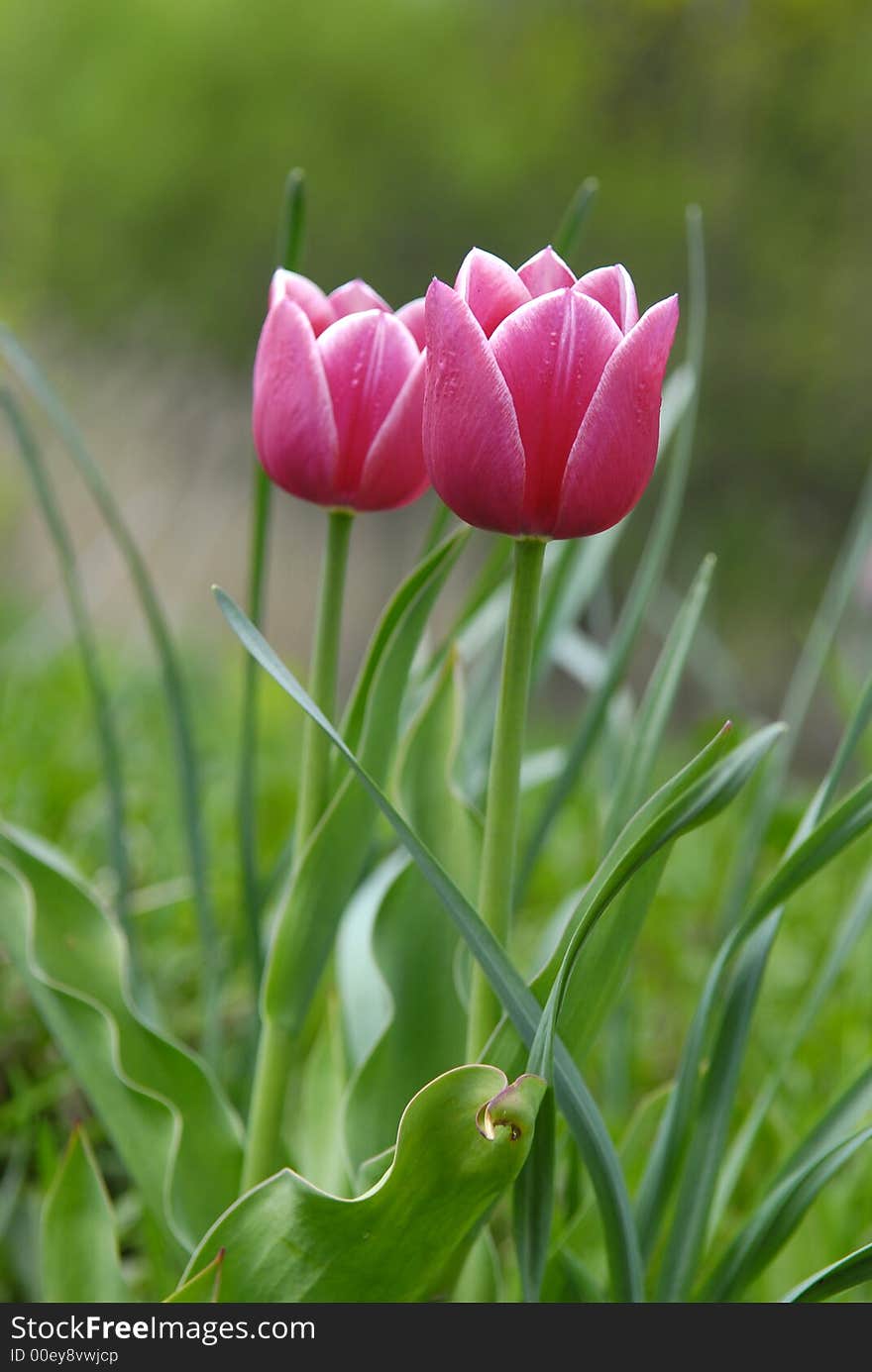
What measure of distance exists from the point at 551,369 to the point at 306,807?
0.20 m

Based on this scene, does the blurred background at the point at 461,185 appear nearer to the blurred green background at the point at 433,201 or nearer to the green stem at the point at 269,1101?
the blurred green background at the point at 433,201

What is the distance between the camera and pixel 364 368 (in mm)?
441

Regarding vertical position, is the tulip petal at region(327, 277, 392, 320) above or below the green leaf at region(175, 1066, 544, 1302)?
above

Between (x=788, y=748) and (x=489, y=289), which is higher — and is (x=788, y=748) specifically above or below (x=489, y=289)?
below

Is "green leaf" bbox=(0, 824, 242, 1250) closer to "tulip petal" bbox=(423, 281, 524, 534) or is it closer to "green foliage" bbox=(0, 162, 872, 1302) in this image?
"green foliage" bbox=(0, 162, 872, 1302)

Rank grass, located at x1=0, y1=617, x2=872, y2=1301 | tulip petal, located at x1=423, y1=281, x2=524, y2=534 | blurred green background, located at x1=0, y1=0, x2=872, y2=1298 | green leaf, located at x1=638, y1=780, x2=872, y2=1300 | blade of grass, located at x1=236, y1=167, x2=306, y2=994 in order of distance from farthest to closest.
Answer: blurred green background, located at x1=0, y1=0, x2=872, y2=1298 < grass, located at x1=0, y1=617, x2=872, y2=1301 < blade of grass, located at x1=236, y1=167, x2=306, y2=994 < green leaf, located at x1=638, y1=780, x2=872, y2=1300 < tulip petal, located at x1=423, y1=281, x2=524, y2=534

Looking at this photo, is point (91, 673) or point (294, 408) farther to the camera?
point (91, 673)

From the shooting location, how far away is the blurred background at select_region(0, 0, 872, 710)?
15.9 feet

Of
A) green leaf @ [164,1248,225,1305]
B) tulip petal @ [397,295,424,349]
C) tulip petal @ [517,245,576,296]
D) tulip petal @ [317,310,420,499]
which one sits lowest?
green leaf @ [164,1248,225,1305]

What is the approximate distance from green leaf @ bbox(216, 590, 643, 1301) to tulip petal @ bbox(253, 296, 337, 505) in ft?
0.26

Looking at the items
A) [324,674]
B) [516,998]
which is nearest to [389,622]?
[324,674]

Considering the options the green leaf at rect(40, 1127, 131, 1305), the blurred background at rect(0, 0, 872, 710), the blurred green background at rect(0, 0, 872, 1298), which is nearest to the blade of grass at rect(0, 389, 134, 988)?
the green leaf at rect(40, 1127, 131, 1305)

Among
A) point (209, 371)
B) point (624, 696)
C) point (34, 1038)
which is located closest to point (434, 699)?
point (624, 696)

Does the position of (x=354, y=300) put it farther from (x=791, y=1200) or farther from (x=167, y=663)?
(x=791, y=1200)
